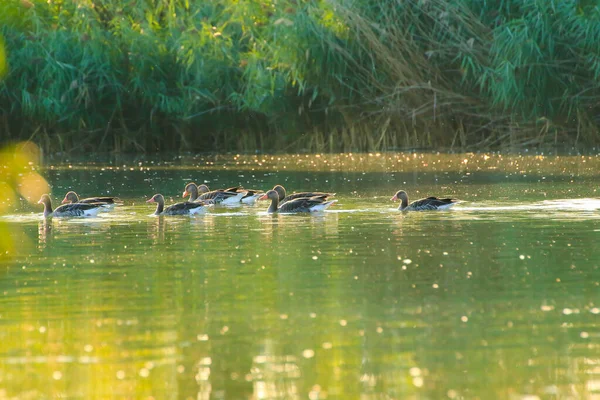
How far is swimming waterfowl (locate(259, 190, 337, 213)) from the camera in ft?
61.2

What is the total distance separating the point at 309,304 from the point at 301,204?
28.8 ft

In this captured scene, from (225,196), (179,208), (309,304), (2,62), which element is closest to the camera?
(309,304)

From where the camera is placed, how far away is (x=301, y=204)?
18.9 meters

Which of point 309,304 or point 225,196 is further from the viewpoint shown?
point 225,196

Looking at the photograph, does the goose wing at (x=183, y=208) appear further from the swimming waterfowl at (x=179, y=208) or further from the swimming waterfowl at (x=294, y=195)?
the swimming waterfowl at (x=294, y=195)

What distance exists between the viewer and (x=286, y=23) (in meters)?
34.2

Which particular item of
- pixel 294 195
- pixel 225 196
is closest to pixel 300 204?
pixel 294 195

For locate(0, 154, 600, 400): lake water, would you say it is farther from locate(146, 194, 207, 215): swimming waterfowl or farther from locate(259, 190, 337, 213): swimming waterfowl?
locate(146, 194, 207, 215): swimming waterfowl

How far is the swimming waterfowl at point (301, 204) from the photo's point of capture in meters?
18.6

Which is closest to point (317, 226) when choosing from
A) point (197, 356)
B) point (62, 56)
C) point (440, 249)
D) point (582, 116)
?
point (440, 249)

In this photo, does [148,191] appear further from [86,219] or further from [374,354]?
[374,354]

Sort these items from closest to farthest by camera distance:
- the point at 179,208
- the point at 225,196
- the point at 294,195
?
the point at 179,208 < the point at 294,195 < the point at 225,196

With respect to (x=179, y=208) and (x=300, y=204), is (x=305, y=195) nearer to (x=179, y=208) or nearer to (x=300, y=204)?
(x=300, y=204)

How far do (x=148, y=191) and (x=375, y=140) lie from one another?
13665 millimetres
